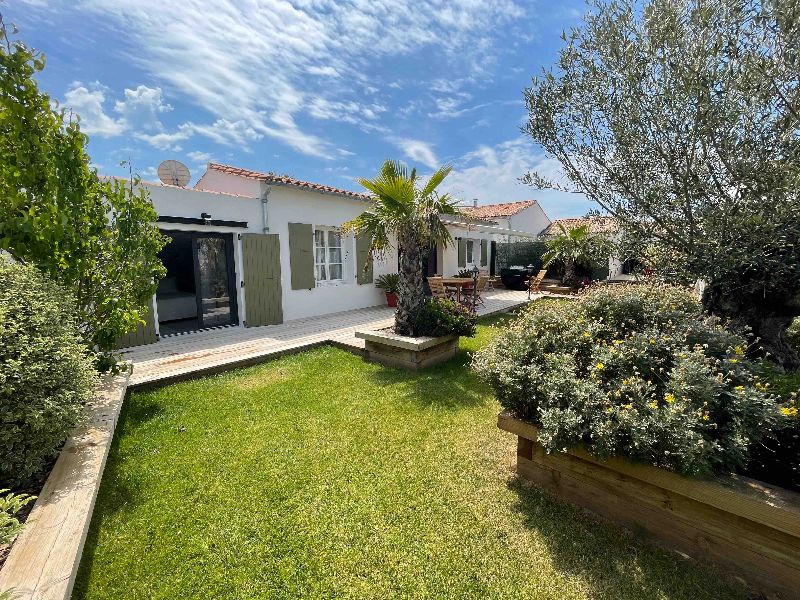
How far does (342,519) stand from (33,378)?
2614mm

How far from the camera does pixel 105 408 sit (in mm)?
3912

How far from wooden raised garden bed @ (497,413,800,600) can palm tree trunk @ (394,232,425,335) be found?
3936mm

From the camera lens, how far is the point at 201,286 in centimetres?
854

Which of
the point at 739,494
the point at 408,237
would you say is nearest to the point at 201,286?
the point at 408,237

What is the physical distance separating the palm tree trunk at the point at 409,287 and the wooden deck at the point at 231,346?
1223 millimetres

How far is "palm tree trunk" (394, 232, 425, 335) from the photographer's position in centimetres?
659

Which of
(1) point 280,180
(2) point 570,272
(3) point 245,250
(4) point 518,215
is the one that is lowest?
(2) point 570,272

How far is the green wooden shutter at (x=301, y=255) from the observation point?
32.1ft

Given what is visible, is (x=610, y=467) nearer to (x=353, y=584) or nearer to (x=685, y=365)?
(x=685, y=365)

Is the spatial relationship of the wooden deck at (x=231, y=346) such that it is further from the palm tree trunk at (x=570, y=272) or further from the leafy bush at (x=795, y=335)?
the palm tree trunk at (x=570, y=272)

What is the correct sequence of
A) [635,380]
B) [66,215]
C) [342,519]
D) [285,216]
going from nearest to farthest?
[635,380]
[342,519]
[66,215]
[285,216]

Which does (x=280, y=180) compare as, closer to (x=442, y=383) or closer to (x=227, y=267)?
(x=227, y=267)

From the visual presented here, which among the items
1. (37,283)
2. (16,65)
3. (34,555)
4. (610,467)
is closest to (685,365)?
(610,467)

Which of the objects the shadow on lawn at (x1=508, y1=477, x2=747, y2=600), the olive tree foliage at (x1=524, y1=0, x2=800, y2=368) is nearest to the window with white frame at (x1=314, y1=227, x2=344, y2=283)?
the olive tree foliage at (x1=524, y1=0, x2=800, y2=368)
